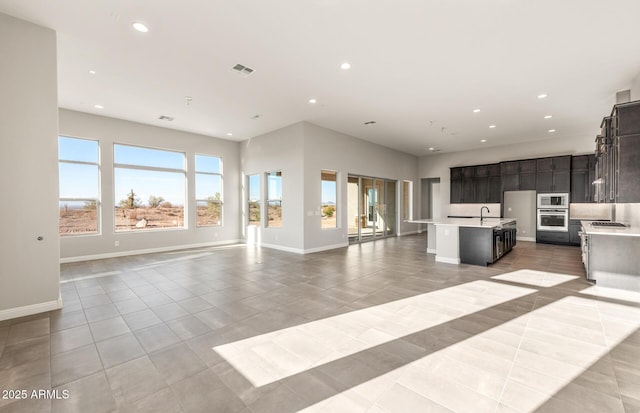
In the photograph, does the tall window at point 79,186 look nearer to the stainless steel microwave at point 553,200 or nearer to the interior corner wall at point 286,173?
the interior corner wall at point 286,173

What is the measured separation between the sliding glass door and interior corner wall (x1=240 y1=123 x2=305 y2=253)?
81.5 inches

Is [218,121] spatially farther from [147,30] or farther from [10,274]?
[10,274]

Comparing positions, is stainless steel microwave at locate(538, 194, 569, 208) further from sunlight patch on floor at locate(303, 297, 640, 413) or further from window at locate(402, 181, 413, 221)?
sunlight patch on floor at locate(303, 297, 640, 413)

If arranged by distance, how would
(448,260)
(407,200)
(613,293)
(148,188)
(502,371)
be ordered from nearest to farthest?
(502,371) → (613,293) → (448,260) → (148,188) → (407,200)

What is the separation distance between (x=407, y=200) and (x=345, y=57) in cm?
864

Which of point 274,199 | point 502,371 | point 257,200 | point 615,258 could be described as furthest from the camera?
point 257,200

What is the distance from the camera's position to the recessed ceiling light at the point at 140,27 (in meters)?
3.32

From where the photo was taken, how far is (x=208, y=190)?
880 centimetres

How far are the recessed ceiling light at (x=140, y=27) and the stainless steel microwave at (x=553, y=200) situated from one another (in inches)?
423

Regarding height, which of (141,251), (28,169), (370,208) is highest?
(28,169)

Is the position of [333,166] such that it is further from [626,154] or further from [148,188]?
[626,154]

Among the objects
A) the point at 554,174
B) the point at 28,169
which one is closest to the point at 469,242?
the point at 554,174

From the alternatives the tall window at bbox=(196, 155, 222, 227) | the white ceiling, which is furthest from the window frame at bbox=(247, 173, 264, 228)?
the white ceiling

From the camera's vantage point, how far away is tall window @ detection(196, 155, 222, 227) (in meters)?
8.58
